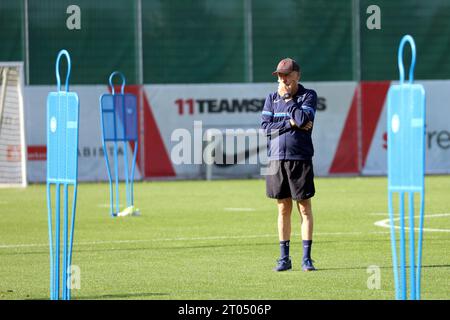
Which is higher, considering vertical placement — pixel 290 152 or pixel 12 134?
pixel 290 152

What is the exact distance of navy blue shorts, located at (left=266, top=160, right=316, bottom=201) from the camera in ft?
41.0

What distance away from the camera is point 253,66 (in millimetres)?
36719

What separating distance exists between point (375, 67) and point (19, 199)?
1443cm

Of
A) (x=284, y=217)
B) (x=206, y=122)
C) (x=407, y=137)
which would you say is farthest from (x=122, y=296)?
(x=206, y=122)

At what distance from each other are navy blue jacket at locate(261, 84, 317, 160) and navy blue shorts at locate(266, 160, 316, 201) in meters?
0.08

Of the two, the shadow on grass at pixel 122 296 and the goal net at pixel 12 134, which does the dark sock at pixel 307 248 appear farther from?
the goal net at pixel 12 134

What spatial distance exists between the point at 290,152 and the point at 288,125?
305 mm

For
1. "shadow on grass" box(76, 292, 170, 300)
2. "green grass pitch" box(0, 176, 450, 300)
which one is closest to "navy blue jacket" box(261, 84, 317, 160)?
"green grass pitch" box(0, 176, 450, 300)

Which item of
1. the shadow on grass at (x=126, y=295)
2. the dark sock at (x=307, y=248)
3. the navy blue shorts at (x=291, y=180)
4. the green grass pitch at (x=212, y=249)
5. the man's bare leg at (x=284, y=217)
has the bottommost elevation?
the green grass pitch at (x=212, y=249)

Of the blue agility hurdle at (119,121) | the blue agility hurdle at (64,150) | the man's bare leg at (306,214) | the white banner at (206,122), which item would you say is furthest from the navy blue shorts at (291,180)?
the white banner at (206,122)

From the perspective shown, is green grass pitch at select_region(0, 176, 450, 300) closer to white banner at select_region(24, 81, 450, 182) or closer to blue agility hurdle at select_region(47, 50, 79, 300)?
blue agility hurdle at select_region(47, 50, 79, 300)

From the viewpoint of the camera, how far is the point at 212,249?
14773 mm

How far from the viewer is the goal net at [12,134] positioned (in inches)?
1259

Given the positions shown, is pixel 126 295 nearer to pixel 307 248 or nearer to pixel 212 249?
pixel 307 248
